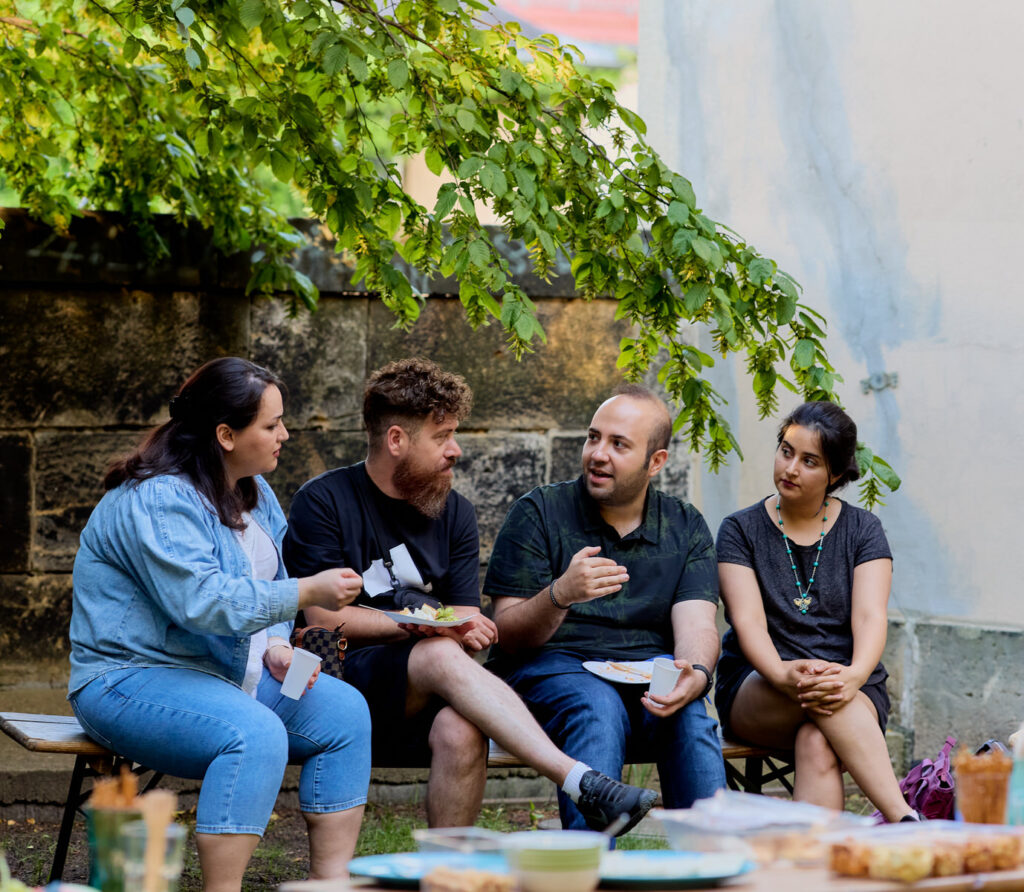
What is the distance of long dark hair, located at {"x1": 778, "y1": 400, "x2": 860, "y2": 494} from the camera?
401 cm

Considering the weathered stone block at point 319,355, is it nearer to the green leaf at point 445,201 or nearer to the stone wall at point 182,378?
the stone wall at point 182,378

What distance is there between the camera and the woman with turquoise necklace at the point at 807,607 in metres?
3.72

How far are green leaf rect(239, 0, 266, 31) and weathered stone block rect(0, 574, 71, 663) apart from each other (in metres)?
2.37

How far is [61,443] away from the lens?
478 centimetres

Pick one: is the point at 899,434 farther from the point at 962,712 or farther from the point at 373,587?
the point at 373,587

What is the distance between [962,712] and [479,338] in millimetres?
2411

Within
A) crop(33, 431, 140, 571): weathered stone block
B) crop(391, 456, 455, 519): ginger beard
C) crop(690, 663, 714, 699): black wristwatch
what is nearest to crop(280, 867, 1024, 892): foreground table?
crop(690, 663, 714, 699): black wristwatch

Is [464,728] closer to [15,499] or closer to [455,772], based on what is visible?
[455,772]

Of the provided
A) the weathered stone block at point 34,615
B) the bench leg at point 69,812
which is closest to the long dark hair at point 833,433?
the bench leg at point 69,812

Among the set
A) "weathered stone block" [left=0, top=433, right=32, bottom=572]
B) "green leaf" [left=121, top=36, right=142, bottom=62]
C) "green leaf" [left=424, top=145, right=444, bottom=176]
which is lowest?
"weathered stone block" [left=0, top=433, right=32, bottom=572]

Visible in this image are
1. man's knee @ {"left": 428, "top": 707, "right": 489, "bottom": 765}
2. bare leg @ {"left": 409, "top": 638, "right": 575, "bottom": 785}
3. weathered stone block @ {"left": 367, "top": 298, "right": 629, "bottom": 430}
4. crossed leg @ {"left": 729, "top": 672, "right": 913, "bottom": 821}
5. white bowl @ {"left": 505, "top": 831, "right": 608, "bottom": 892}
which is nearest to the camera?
white bowl @ {"left": 505, "top": 831, "right": 608, "bottom": 892}

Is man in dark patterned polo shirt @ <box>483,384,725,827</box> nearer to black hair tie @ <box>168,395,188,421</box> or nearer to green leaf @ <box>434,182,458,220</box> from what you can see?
green leaf @ <box>434,182,458,220</box>

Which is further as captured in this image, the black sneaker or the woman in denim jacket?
the black sneaker

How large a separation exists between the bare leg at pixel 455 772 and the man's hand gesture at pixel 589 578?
1.48ft
